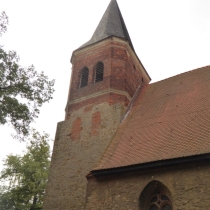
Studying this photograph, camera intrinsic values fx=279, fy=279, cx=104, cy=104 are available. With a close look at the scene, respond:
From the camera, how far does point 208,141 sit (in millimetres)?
7746

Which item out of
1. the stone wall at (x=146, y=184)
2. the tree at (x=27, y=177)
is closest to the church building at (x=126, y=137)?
the stone wall at (x=146, y=184)

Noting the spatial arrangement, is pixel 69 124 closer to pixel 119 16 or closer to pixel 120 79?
pixel 120 79

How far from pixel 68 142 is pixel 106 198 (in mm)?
4787

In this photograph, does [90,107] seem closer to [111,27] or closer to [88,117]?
[88,117]

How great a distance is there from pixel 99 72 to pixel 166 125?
5873 mm

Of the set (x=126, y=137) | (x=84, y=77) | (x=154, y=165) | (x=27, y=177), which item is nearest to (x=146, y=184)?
(x=154, y=165)

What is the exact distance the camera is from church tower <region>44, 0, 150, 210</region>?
438 inches

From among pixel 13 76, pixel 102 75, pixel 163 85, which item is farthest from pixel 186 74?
pixel 13 76

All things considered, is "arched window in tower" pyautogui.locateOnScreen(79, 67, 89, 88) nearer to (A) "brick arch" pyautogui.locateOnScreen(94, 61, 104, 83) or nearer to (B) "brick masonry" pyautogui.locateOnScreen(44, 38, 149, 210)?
(B) "brick masonry" pyautogui.locateOnScreen(44, 38, 149, 210)

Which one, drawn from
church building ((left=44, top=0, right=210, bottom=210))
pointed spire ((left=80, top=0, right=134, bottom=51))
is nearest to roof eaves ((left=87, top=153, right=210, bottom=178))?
church building ((left=44, top=0, right=210, bottom=210))

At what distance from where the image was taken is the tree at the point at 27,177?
19.1 meters

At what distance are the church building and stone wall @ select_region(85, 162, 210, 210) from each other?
2 centimetres

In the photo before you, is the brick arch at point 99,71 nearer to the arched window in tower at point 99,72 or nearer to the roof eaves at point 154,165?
the arched window in tower at point 99,72

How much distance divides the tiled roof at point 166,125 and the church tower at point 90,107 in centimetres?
123
